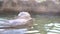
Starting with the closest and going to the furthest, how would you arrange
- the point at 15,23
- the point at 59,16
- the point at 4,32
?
Answer: the point at 4,32 → the point at 15,23 → the point at 59,16

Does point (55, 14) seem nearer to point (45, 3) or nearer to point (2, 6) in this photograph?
point (45, 3)

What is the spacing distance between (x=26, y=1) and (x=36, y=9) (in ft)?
1.48

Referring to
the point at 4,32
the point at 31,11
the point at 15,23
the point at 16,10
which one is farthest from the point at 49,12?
the point at 4,32

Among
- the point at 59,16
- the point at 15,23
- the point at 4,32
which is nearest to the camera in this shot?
the point at 4,32

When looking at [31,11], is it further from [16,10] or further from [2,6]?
[2,6]

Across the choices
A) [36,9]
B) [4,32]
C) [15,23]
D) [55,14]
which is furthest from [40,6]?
[4,32]

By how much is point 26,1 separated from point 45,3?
2.23 feet

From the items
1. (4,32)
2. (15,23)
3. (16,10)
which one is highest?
(16,10)

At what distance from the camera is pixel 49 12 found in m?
5.95

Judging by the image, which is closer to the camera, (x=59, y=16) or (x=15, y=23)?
(x=15, y=23)


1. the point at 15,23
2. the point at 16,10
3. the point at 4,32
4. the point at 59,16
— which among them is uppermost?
the point at 16,10

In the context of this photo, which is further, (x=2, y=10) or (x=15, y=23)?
(x=2, y=10)

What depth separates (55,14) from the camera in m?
5.92

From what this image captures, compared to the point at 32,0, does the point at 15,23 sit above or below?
below
